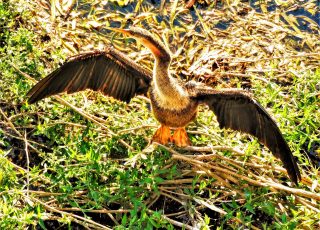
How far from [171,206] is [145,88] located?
83 cm

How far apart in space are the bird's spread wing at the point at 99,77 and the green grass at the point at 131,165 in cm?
16

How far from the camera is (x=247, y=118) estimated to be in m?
4.48

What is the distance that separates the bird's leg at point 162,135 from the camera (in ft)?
15.1

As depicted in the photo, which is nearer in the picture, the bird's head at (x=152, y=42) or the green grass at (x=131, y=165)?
the green grass at (x=131, y=165)

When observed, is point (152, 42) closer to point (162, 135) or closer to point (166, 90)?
point (166, 90)

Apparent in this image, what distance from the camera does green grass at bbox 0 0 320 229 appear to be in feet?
13.6

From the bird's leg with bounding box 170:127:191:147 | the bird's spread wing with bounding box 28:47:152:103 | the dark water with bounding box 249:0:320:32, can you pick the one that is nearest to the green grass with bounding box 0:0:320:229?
the bird's leg with bounding box 170:127:191:147

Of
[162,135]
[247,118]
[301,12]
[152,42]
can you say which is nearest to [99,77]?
[152,42]

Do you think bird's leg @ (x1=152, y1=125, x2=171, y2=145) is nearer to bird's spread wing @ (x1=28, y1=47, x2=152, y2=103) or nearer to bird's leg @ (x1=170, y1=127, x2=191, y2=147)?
bird's leg @ (x1=170, y1=127, x2=191, y2=147)

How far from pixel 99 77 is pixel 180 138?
695 millimetres

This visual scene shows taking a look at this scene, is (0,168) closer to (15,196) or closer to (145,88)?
(15,196)

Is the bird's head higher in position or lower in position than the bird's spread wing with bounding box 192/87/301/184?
higher

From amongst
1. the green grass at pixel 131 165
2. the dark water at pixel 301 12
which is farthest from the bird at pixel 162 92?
the dark water at pixel 301 12

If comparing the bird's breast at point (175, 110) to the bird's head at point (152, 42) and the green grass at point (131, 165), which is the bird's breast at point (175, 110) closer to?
the green grass at point (131, 165)
